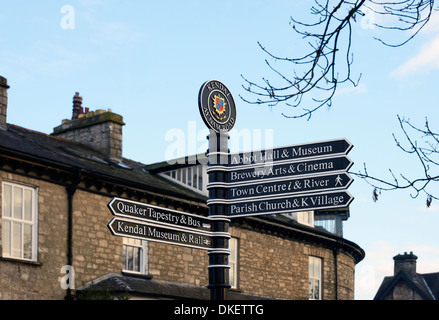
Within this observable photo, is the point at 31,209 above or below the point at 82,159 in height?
below

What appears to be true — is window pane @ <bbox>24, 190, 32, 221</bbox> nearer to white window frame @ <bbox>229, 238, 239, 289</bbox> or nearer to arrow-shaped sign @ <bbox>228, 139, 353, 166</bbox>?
white window frame @ <bbox>229, 238, 239, 289</bbox>

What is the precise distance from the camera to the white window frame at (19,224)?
1731 cm

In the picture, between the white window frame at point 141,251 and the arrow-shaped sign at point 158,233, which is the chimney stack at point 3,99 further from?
the arrow-shaped sign at point 158,233

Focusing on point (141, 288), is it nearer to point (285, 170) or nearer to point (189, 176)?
point (189, 176)

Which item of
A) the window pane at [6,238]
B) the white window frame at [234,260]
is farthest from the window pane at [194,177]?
the window pane at [6,238]

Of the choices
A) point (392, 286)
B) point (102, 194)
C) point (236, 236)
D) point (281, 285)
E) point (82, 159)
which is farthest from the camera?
point (392, 286)

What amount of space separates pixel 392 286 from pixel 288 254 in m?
20.2

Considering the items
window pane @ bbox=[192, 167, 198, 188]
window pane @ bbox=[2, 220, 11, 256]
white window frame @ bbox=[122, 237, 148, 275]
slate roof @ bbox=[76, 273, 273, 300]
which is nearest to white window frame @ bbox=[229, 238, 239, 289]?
slate roof @ bbox=[76, 273, 273, 300]

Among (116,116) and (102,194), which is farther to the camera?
(116,116)

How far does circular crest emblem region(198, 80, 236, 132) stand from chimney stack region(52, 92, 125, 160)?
15698 millimetres

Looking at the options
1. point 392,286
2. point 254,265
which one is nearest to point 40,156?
point 254,265

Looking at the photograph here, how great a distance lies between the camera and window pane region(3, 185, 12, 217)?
1733 centimetres

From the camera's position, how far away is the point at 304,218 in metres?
28.8

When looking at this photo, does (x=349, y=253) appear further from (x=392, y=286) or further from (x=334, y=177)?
(x=334, y=177)
